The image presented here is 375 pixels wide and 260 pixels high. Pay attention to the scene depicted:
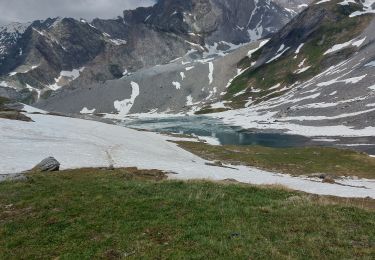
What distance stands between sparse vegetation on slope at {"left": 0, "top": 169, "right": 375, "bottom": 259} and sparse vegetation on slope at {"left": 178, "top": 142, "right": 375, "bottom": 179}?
47880mm

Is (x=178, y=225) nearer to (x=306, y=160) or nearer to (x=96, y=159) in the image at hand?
(x=96, y=159)

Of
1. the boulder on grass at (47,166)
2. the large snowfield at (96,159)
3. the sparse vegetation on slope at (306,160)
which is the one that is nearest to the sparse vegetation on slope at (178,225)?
the boulder on grass at (47,166)

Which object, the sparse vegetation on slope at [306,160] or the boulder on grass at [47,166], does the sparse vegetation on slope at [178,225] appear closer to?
the boulder on grass at [47,166]

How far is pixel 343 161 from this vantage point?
85875 mm

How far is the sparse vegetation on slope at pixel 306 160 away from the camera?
74.9 metres

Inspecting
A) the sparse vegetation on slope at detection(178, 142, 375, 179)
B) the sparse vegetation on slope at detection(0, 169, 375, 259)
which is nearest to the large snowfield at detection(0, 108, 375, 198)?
the sparse vegetation on slope at detection(178, 142, 375, 179)

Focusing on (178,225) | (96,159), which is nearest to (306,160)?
(96,159)

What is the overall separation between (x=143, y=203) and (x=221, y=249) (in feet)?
28.4

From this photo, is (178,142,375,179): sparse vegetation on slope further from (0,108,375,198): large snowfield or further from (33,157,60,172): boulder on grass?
(33,157,60,172): boulder on grass

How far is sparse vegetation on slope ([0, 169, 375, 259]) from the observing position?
635 inches

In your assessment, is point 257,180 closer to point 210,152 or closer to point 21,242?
point 21,242

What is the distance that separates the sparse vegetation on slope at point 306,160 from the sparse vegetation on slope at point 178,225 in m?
47.9

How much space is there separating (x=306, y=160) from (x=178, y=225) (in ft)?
233

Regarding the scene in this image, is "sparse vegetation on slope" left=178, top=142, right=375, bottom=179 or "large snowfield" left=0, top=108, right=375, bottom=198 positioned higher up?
"large snowfield" left=0, top=108, right=375, bottom=198
